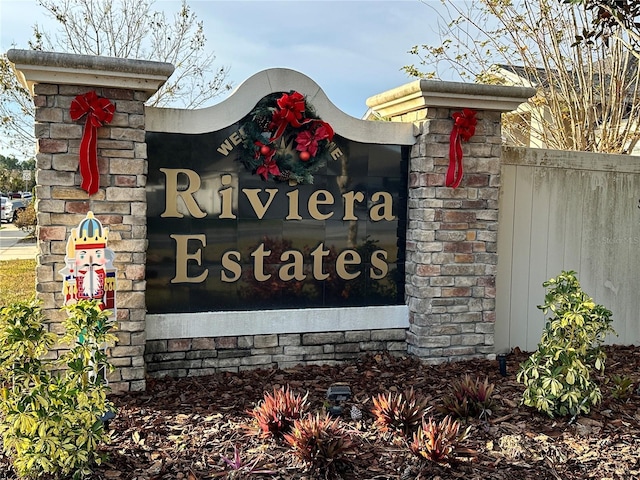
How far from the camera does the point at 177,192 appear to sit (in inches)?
181

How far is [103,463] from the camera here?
3201 mm

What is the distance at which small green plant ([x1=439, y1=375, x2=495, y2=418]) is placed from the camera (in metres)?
3.95

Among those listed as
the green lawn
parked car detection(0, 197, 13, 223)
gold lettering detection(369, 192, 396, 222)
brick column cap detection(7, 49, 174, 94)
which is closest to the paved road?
the green lawn

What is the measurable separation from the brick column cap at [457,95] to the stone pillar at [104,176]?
78.5 inches

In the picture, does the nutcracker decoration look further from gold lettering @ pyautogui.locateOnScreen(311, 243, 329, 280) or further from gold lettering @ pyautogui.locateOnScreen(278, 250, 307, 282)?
gold lettering @ pyautogui.locateOnScreen(311, 243, 329, 280)

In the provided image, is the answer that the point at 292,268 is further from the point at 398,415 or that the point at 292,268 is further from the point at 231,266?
the point at 398,415

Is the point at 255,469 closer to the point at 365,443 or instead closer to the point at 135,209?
the point at 365,443

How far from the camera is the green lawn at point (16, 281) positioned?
793cm

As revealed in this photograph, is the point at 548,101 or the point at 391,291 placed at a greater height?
the point at 548,101

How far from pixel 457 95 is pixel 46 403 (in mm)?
3736

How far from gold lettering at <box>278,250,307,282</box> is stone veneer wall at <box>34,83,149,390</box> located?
44.2 inches

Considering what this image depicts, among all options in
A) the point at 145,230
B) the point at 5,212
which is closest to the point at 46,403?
the point at 145,230

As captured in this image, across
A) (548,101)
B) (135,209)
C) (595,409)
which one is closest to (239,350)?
(135,209)

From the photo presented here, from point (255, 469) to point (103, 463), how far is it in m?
0.82
